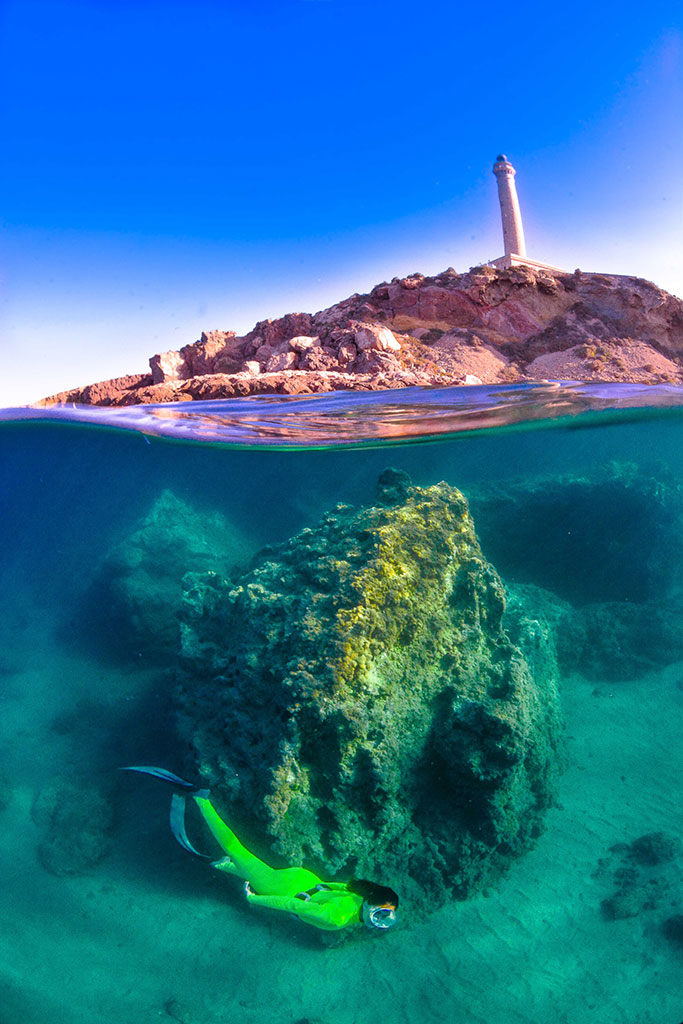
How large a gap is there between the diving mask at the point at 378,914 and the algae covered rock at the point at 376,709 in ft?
0.67

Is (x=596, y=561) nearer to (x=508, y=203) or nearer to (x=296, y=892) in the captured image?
(x=296, y=892)

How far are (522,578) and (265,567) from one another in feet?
12.0

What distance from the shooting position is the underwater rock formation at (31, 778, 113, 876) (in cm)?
374

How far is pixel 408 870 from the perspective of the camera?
11.1 ft

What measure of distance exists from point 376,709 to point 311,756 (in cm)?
48

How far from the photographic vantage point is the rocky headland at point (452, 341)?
11.1m

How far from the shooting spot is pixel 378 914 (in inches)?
121

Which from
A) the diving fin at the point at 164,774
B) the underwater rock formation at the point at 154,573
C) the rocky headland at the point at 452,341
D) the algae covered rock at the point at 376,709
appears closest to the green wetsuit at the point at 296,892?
the algae covered rock at the point at 376,709

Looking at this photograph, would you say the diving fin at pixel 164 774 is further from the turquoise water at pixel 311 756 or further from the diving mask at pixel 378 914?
the diving mask at pixel 378 914

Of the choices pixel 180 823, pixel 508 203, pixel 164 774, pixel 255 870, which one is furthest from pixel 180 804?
pixel 508 203

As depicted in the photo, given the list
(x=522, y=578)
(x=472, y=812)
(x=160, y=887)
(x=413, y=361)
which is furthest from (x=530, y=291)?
(x=160, y=887)

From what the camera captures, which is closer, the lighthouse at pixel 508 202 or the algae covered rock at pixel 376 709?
the algae covered rock at pixel 376 709

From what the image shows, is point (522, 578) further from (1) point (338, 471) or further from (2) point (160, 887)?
(2) point (160, 887)

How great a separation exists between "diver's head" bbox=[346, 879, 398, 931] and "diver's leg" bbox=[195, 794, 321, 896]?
0.31m
